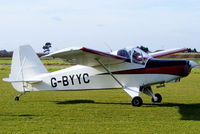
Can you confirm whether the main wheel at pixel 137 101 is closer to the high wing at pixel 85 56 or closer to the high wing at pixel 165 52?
the high wing at pixel 85 56

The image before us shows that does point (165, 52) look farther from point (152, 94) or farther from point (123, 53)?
point (123, 53)

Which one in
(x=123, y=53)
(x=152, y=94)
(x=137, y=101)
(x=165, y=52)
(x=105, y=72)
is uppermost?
(x=165, y=52)

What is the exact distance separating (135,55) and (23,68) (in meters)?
4.61

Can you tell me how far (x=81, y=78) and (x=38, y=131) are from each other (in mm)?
5642

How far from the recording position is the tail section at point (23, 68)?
1373cm

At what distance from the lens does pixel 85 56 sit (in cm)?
1130

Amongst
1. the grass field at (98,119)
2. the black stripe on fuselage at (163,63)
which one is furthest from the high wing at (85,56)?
the grass field at (98,119)

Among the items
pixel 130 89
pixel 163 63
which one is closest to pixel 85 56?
pixel 130 89

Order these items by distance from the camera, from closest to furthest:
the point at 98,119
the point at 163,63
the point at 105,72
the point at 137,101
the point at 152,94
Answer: the point at 98,119, the point at 137,101, the point at 163,63, the point at 105,72, the point at 152,94

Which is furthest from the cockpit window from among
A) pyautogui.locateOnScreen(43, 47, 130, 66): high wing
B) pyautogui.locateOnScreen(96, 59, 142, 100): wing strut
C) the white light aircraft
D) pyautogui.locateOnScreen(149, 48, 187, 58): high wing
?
pyautogui.locateOnScreen(149, 48, 187, 58): high wing

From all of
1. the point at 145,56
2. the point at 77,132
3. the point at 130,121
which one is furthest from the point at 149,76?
the point at 77,132

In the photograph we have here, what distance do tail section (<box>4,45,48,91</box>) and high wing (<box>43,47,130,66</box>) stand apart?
2.76m

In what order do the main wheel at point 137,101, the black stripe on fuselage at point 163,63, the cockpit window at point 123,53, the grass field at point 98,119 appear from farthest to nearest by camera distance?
1. the cockpit window at point 123,53
2. the main wheel at point 137,101
3. the black stripe on fuselage at point 163,63
4. the grass field at point 98,119

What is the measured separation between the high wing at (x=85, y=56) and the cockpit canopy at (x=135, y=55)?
0.21 metres
